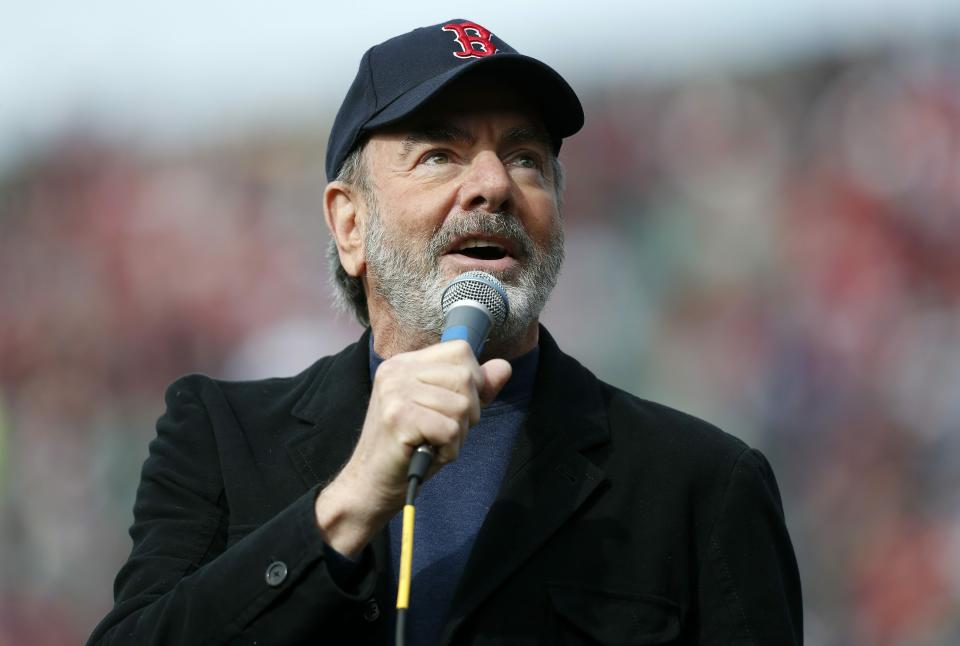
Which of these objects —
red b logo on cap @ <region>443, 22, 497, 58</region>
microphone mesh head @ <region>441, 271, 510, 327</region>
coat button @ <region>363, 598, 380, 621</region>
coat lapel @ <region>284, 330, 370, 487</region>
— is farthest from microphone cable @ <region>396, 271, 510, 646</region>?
red b logo on cap @ <region>443, 22, 497, 58</region>

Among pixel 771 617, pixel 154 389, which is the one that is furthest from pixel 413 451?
pixel 154 389

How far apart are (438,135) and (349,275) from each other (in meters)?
0.49

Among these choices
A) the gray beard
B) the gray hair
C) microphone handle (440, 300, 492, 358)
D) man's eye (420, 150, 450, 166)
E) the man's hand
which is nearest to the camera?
the man's hand

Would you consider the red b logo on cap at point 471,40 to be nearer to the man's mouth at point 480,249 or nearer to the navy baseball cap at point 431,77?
the navy baseball cap at point 431,77

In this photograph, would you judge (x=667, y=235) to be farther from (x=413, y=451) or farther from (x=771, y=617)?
(x=413, y=451)

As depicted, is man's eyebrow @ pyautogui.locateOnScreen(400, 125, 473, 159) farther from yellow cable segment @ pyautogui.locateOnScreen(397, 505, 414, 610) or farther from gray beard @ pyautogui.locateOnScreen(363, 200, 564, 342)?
yellow cable segment @ pyautogui.locateOnScreen(397, 505, 414, 610)

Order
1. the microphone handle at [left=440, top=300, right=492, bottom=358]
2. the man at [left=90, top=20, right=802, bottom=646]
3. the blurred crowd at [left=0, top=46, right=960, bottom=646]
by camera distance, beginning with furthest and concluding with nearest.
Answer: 1. the blurred crowd at [left=0, top=46, right=960, bottom=646]
2. the man at [left=90, top=20, right=802, bottom=646]
3. the microphone handle at [left=440, top=300, right=492, bottom=358]

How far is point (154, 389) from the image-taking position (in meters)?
6.63

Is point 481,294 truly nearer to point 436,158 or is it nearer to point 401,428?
point 401,428

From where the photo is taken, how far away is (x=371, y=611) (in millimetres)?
2316

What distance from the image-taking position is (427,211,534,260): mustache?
8.35ft

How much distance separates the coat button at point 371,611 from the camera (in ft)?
7.59

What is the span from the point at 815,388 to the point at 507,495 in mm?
2953

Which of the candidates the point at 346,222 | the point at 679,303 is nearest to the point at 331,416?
the point at 346,222
